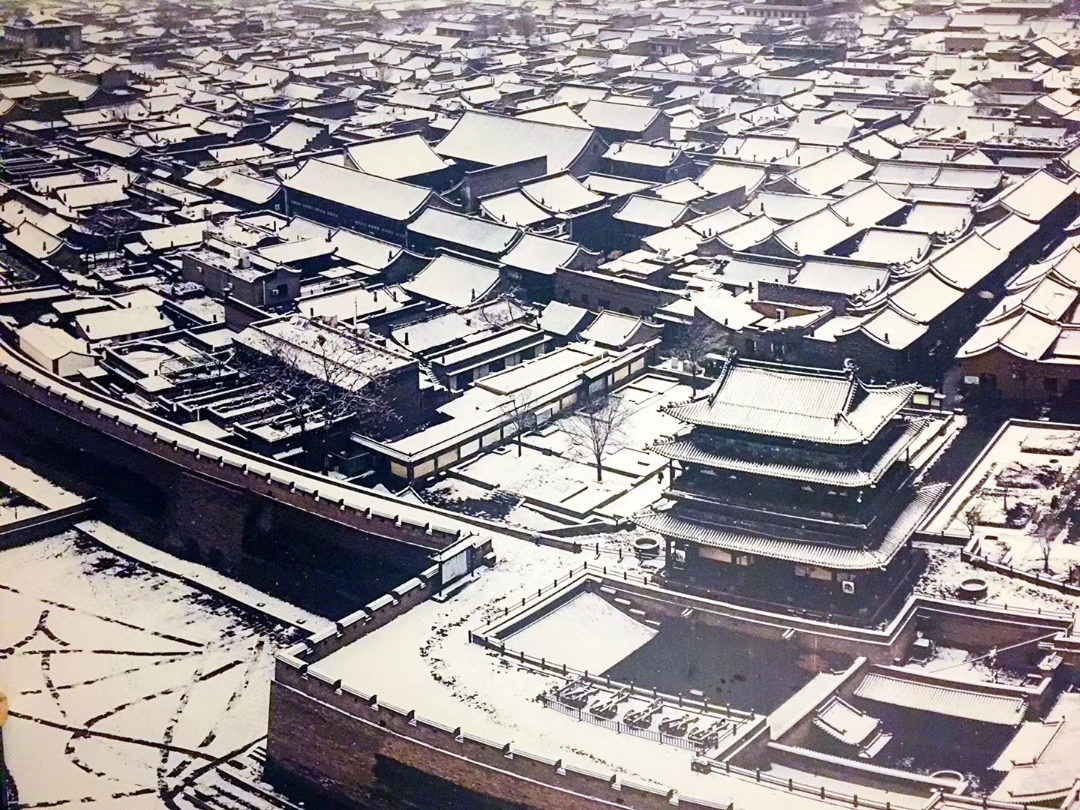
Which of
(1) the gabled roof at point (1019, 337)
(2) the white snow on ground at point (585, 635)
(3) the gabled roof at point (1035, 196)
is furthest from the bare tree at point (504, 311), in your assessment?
(3) the gabled roof at point (1035, 196)

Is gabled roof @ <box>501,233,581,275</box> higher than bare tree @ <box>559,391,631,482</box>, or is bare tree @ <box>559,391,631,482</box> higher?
gabled roof @ <box>501,233,581,275</box>

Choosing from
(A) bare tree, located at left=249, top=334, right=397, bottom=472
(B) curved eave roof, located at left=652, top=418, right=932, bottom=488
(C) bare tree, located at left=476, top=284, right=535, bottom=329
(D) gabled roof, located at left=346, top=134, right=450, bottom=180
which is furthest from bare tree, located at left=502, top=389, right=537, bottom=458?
(D) gabled roof, located at left=346, top=134, right=450, bottom=180

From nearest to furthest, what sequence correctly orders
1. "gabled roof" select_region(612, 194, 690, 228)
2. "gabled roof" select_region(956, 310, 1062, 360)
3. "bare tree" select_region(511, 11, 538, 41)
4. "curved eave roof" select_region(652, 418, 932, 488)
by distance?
1. "curved eave roof" select_region(652, 418, 932, 488)
2. "gabled roof" select_region(956, 310, 1062, 360)
3. "gabled roof" select_region(612, 194, 690, 228)
4. "bare tree" select_region(511, 11, 538, 41)

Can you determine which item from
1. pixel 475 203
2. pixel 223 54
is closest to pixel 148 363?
pixel 475 203

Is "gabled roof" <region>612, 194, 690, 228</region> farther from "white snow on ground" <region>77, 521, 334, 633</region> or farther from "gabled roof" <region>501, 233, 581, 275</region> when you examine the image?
"white snow on ground" <region>77, 521, 334, 633</region>

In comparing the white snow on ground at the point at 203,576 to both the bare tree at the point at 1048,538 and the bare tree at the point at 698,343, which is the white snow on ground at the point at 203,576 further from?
the bare tree at the point at 1048,538

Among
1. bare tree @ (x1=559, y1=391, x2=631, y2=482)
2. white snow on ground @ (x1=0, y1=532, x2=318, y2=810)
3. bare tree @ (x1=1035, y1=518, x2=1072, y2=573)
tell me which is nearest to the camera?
white snow on ground @ (x1=0, y1=532, x2=318, y2=810)
